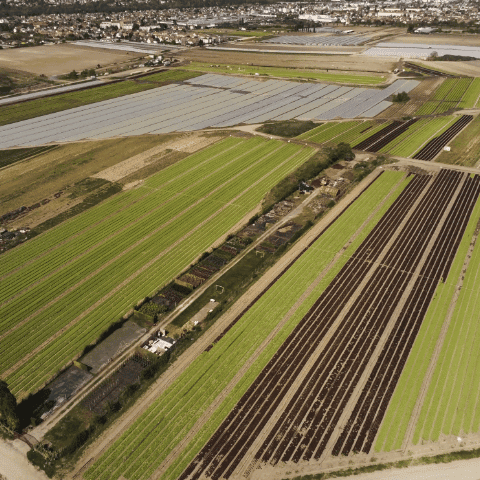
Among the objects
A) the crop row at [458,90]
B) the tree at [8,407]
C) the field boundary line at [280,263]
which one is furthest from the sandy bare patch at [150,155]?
the crop row at [458,90]

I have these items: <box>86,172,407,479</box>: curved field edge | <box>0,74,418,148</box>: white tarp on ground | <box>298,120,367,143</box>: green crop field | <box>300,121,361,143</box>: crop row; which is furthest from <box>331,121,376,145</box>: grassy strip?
<box>86,172,407,479</box>: curved field edge

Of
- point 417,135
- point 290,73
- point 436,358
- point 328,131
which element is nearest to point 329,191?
point 328,131

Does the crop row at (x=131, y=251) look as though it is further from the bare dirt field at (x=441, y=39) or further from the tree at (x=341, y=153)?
the bare dirt field at (x=441, y=39)

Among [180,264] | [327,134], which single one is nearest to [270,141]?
[327,134]

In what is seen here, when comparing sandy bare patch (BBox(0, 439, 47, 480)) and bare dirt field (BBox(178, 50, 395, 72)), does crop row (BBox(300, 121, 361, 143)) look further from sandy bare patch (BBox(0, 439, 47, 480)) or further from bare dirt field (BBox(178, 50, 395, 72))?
sandy bare patch (BBox(0, 439, 47, 480))

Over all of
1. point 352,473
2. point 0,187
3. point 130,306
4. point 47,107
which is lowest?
point 352,473

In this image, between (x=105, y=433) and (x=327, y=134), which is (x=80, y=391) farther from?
(x=327, y=134)

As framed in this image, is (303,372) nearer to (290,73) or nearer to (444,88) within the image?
(444,88)
